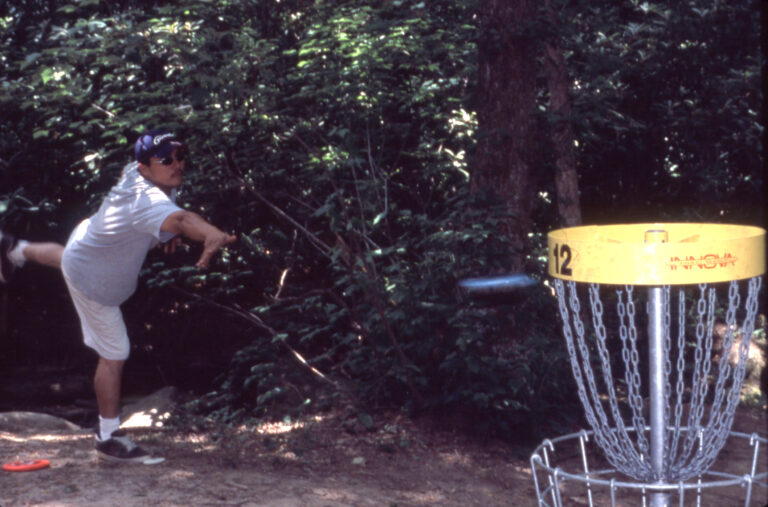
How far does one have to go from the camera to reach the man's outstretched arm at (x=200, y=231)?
14.6ft

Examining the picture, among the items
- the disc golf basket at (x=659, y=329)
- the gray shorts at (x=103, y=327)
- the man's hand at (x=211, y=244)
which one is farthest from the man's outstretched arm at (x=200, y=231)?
the disc golf basket at (x=659, y=329)

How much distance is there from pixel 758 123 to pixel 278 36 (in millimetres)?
5055

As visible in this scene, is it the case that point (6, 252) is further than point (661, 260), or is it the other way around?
point (6, 252)

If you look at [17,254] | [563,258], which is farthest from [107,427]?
[563,258]

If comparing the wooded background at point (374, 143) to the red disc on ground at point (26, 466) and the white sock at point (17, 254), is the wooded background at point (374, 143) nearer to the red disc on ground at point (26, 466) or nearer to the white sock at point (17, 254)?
the white sock at point (17, 254)

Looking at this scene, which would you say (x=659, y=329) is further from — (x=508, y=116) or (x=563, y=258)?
(x=508, y=116)

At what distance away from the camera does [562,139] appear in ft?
23.5

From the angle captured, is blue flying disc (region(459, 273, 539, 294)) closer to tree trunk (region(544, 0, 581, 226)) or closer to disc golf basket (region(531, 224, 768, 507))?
tree trunk (region(544, 0, 581, 226))

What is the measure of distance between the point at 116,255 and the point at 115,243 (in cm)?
8

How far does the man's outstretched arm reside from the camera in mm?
4453

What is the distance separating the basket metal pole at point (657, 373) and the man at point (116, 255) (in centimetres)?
261

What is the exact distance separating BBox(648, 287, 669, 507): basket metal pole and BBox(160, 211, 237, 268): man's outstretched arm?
6.72 feet

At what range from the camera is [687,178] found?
32.2 ft

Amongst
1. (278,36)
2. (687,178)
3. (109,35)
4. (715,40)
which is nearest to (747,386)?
(687,178)
